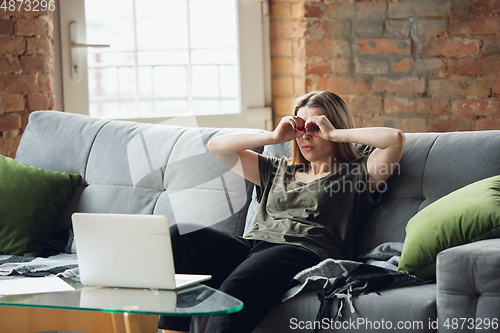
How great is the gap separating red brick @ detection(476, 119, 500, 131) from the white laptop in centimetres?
214

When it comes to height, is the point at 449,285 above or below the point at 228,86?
below

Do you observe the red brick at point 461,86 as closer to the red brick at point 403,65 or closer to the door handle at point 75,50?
the red brick at point 403,65

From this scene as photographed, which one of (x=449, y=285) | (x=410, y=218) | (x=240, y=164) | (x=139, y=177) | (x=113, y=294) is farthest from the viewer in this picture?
(x=139, y=177)

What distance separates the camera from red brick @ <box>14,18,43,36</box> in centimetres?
272

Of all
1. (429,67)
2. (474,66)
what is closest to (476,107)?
(474,66)

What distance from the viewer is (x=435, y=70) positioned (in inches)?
114

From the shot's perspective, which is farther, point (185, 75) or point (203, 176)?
point (185, 75)

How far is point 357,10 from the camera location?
295 cm

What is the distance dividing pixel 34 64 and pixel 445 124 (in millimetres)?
2170

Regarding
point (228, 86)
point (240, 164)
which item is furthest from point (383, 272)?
point (228, 86)

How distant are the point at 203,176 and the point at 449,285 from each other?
1053 millimetres

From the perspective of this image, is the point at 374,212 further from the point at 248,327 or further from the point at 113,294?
the point at 113,294

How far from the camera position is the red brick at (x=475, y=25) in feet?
9.25

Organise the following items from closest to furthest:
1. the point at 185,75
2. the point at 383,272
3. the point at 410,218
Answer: the point at 383,272, the point at 410,218, the point at 185,75
